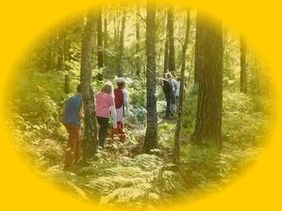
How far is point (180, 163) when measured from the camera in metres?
10.4

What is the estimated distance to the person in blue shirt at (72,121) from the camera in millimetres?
10980

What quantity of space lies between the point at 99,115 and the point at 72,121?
69.5 inches

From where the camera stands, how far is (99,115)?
12781mm

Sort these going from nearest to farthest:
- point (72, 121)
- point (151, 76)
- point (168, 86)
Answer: point (72, 121), point (151, 76), point (168, 86)

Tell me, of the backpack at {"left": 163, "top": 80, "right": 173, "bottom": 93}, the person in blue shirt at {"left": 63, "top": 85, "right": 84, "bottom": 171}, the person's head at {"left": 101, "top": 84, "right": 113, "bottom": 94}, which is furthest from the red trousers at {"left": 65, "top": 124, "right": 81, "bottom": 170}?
the backpack at {"left": 163, "top": 80, "right": 173, "bottom": 93}

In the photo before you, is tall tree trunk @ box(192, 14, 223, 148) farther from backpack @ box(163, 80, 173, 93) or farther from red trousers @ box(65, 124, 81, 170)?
backpack @ box(163, 80, 173, 93)

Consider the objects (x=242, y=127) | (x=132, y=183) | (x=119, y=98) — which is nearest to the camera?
(x=132, y=183)

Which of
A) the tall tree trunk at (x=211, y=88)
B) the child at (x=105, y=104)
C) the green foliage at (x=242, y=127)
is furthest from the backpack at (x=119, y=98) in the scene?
the green foliage at (x=242, y=127)

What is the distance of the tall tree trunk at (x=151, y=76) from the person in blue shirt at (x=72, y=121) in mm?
2303

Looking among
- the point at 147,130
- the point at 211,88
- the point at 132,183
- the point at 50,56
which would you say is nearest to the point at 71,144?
the point at 147,130

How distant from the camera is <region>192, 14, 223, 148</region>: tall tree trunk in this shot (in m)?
12.1

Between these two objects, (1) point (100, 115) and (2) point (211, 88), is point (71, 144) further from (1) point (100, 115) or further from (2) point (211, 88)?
(2) point (211, 88)

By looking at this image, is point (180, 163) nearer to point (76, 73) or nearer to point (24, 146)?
point (24, 146)

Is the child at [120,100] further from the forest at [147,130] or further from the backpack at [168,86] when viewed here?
the backpack at [168,86]
